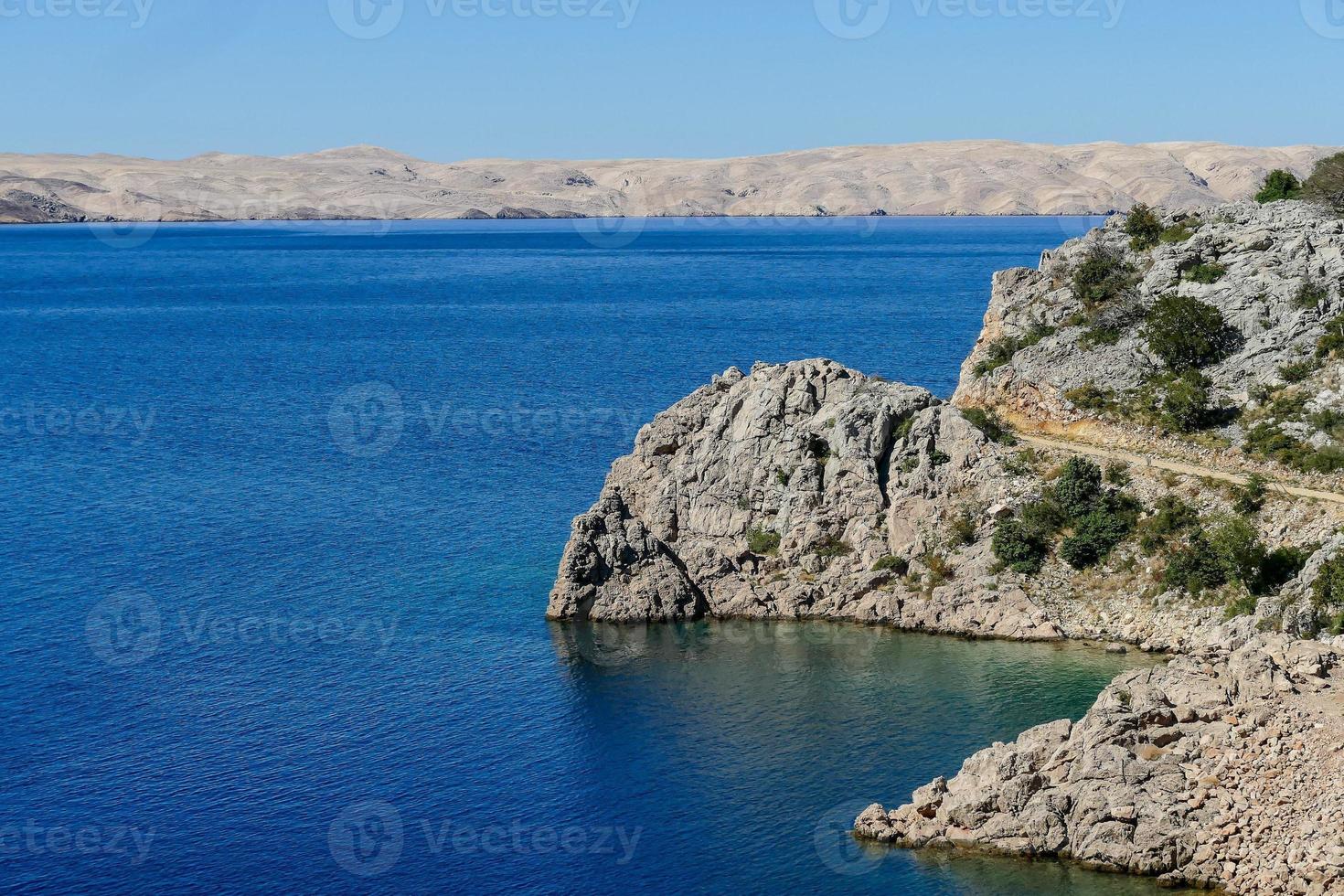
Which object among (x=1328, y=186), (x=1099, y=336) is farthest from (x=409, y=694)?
(x=1328, y=186)

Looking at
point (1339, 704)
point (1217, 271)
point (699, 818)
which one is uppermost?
point (1217, 271)

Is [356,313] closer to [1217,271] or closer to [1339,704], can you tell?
[1217,271]

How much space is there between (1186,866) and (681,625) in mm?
31738

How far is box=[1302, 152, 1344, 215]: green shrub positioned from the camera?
95062 millimetres

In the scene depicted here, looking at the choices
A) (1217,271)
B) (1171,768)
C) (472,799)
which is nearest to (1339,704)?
(1171,768)

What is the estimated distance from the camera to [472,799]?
181ft

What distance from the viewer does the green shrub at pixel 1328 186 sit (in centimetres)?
9506

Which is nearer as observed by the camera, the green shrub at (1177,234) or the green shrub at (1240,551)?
the green shrub at (1240,551)

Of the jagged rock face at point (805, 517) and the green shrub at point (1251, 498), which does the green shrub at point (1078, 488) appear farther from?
the green shrub at point (1251, 498)

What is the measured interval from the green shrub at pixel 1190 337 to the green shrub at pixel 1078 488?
1168cm

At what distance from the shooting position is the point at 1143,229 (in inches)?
3780

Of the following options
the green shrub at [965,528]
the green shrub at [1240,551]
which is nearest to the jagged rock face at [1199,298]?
the green shrub at [965,528]

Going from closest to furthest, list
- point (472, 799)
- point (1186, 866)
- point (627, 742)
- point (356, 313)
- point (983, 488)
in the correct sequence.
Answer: point (1186, 866) → point (472, 799) → point (627, 742) → point (983, 488) → point (356, 313)

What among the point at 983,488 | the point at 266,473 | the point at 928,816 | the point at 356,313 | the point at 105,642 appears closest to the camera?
the point at 928,816
